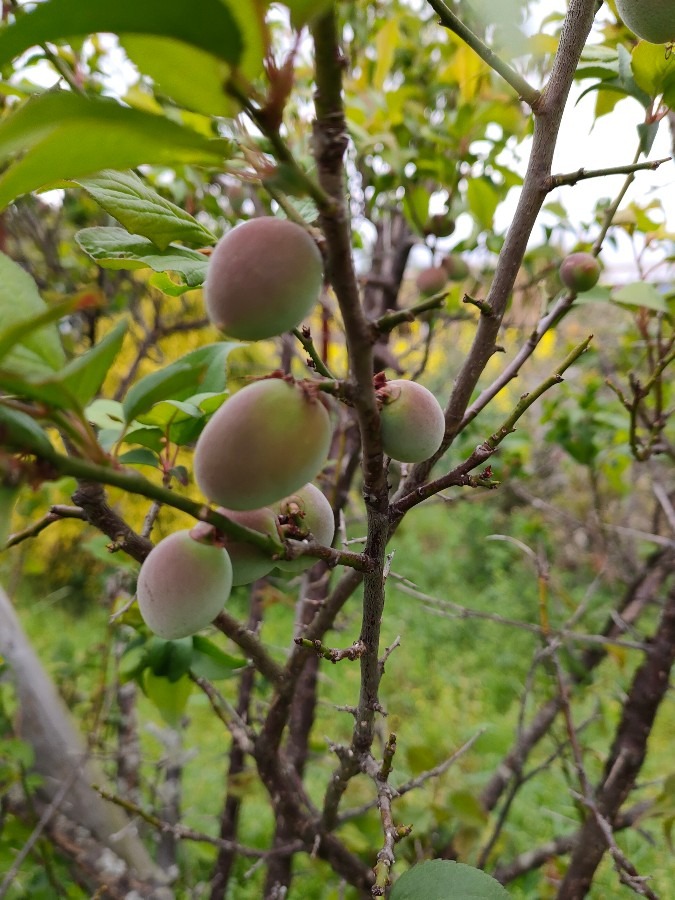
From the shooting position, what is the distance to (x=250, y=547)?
0.48 meters

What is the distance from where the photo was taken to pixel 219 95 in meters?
0.34

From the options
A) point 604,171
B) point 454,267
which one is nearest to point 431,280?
point 454,267

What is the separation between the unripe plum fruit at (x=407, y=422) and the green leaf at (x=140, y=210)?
8.8 inches

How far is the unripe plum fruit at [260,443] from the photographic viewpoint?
0.38m

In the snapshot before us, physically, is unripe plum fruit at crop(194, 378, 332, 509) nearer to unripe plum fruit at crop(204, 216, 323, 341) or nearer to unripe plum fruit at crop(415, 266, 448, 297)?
unripe plum fruit at crop(204, 216, 323, 341)

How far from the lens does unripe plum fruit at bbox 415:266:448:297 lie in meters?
1.50

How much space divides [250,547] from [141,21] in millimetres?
329

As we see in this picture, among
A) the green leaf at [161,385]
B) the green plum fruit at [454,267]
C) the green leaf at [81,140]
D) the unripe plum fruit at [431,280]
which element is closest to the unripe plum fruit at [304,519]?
the green leaf at [161,385]

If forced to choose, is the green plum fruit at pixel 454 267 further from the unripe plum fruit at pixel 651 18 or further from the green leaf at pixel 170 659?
the green leaf at pixel 170 659

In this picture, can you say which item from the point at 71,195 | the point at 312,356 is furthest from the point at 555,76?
the point at 71,195

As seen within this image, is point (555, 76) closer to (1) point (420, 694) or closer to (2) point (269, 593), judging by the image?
(2) point (269, 593)

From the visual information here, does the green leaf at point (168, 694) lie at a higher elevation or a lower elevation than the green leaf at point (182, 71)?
lower

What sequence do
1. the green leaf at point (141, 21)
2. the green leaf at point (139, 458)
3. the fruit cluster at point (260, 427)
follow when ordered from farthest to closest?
the green leaf at point (139, 458) → the fruit cluster at point (260, 427) → the green leaf at point (141, 21)

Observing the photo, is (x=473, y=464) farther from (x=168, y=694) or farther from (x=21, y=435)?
(x=168, y=694)
